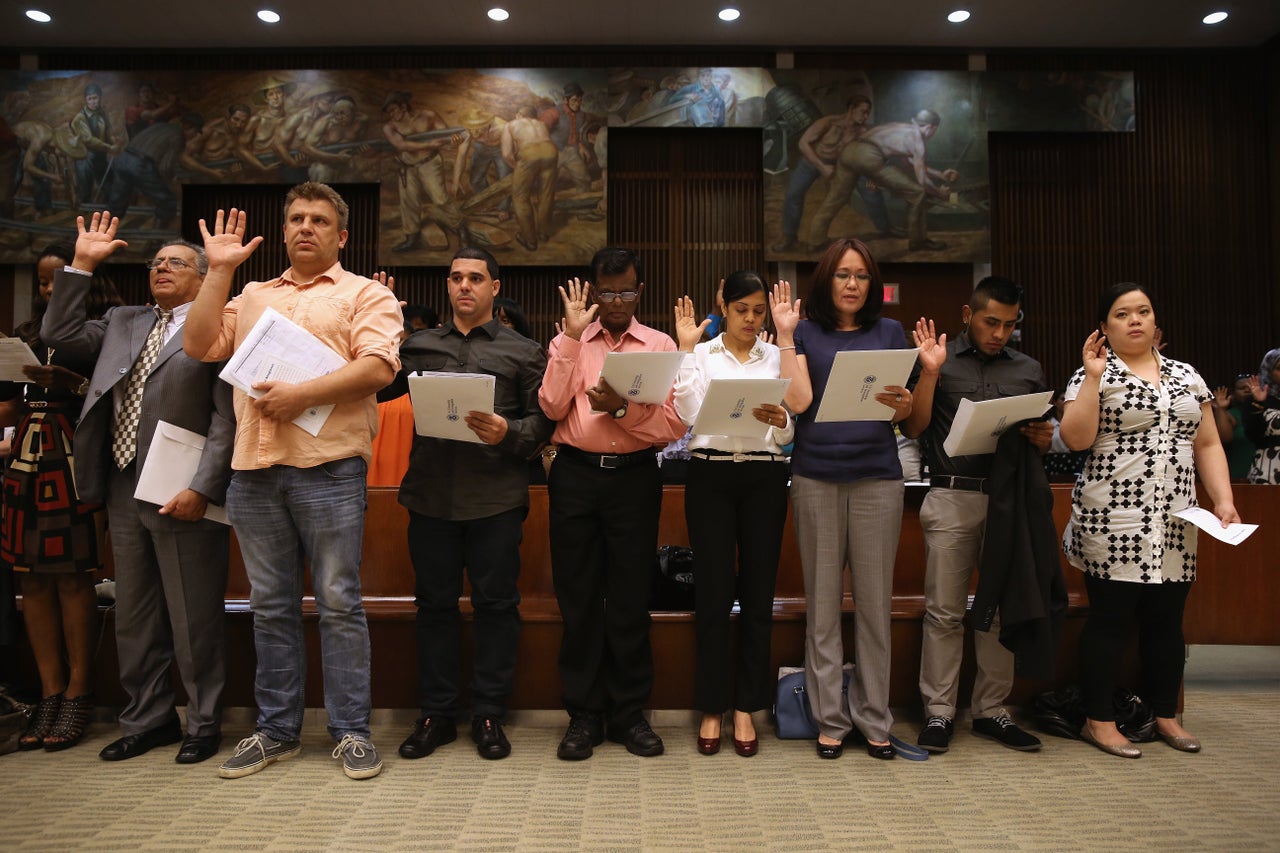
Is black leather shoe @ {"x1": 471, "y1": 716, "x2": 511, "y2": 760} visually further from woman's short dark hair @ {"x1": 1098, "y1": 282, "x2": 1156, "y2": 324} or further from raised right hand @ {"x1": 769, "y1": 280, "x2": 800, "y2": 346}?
woman's short dark hair @ {"x1": 1098, "y1": 282, "x2": 1156, "y2": 324}

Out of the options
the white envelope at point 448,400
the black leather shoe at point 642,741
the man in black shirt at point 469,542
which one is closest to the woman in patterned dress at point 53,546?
the man in black shirt at point 469,542

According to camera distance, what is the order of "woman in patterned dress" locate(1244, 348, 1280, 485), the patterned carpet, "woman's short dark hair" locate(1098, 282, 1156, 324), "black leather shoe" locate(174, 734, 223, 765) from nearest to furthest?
the patterned carpet → "black leather shoe" locate(174, 734, 223, 765) → "woman's short dark hair" locate(1098, 282, 1156, 324) → "woman in patterned dress" locate(1244, 348, 1280, 485)

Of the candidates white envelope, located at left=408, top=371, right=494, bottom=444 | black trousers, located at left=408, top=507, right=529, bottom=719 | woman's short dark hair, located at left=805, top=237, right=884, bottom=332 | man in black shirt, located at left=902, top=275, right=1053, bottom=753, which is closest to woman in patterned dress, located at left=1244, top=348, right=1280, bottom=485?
man in black shirt, located at left=902, top=275, right=1053, bottom=753

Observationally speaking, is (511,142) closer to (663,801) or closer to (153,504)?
(153,504)

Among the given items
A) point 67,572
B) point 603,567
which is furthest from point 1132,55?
point 67,572

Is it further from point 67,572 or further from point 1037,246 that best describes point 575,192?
point 67,572

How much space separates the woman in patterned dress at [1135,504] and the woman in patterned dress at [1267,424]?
2.05 metres

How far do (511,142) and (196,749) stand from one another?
249 inches

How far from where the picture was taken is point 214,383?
8.52 feet

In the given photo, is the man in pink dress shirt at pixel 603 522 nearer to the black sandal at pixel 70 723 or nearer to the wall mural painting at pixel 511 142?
the black sandal at pixel 70 723

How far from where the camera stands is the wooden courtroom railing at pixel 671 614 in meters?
2.85

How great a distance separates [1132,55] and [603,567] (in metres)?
8.14

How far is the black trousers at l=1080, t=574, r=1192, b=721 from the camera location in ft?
8.75

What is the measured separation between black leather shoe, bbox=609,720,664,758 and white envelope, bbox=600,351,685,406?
1.03m
